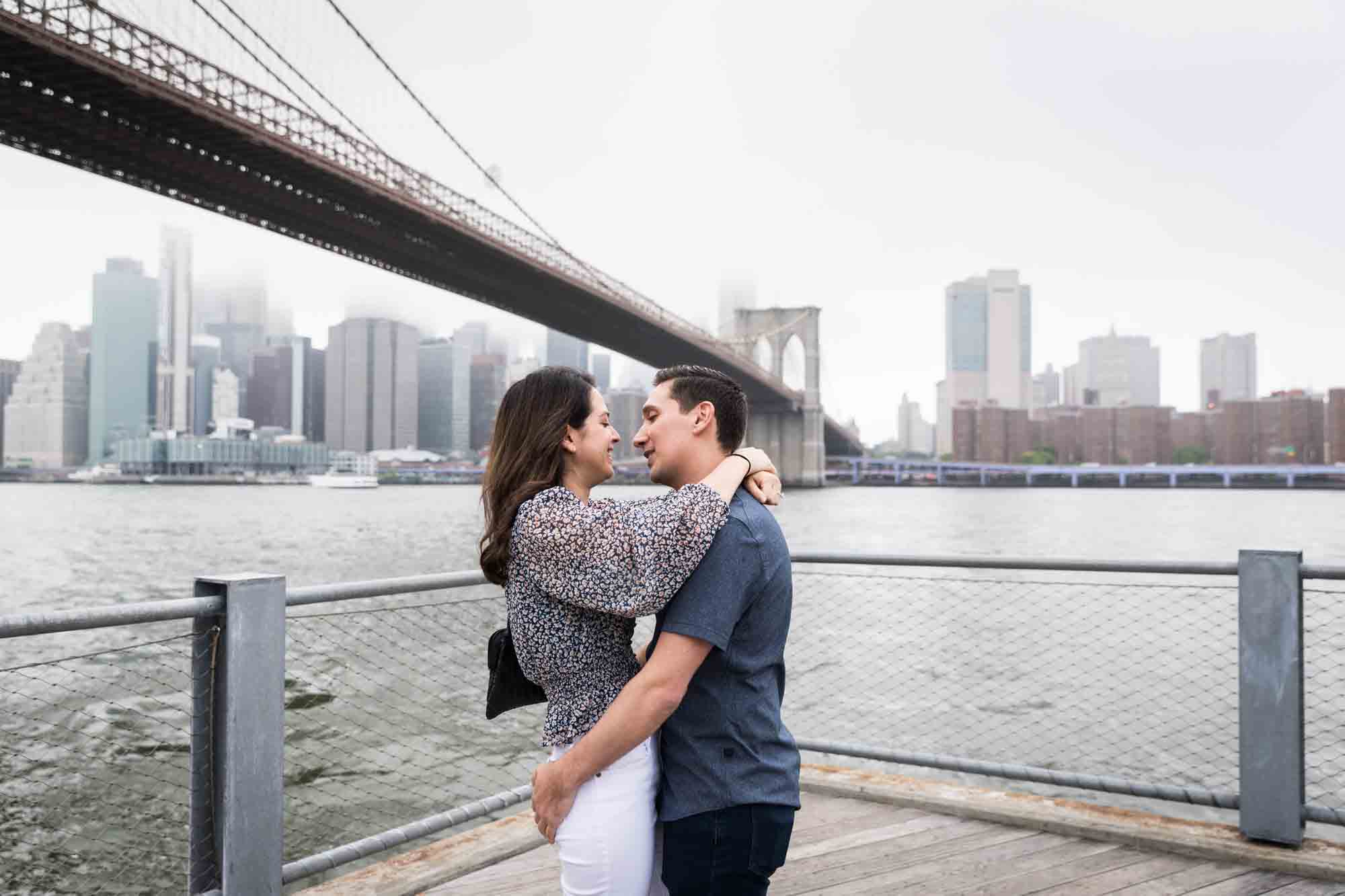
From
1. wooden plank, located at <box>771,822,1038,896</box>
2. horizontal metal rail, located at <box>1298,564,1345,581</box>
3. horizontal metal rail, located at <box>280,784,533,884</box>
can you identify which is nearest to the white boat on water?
horizontal metal rail, located at <box>280,784,533,884</box>

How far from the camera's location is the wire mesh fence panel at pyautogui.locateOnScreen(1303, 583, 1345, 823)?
573cm

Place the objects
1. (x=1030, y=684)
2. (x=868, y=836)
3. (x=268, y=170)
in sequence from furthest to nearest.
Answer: (x=268, y=170) < (x=1030, y=684) < (x=868, y=836)

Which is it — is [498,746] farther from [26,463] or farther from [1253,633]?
[26,463]

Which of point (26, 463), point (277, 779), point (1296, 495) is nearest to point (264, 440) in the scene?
Answer: point (26, 463)

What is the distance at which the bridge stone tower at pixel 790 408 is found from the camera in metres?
54.5

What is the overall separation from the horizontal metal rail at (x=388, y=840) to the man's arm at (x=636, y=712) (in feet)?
3.05

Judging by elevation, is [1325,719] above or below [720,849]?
below

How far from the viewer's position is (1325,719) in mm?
7945

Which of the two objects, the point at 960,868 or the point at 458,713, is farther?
the point at 458,713

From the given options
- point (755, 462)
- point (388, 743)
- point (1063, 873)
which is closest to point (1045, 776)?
point (1063, 873)

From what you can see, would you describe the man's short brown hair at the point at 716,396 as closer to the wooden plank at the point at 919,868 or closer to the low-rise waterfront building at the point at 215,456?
the wooden plank at the point at 919,868

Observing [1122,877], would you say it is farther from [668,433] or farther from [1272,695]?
[668,433]

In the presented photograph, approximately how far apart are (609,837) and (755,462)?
0.55m

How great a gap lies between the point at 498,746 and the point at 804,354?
58.8 metres
